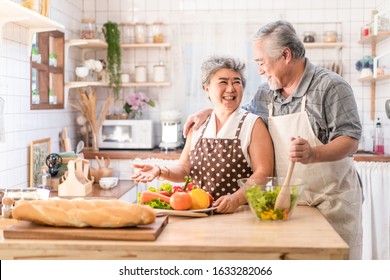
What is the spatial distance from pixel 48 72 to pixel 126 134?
0.88 metres

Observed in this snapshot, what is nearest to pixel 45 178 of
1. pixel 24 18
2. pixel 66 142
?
pixel 66 142

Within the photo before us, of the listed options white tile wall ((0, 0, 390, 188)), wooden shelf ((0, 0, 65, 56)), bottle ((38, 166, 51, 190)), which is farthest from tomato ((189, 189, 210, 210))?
white tile wall ((0, 0, 390, 188))

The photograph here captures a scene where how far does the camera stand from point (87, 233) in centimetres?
159

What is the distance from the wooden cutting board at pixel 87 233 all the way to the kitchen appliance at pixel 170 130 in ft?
9.76

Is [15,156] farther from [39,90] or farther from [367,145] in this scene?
[367,145]

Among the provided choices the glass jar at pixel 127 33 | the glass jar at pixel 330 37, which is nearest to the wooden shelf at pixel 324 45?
the glass jar at pixel 330 37

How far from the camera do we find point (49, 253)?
61.6 inches

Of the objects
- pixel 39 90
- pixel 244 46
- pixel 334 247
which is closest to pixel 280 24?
pixel 334 247

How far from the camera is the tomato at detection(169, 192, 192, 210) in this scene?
1.89 meters

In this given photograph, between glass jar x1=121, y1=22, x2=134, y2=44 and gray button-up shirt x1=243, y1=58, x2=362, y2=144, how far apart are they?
9.63 feet

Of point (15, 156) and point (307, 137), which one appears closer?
point (307, 137)

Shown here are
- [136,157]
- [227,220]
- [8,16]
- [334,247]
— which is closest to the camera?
[334,247]

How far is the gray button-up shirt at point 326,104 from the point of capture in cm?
211

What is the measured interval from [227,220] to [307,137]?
553 mm
